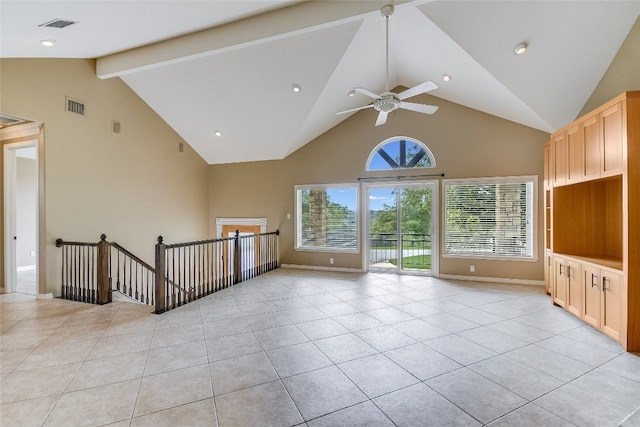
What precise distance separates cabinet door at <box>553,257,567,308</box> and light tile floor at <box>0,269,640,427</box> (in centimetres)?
18

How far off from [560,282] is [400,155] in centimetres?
365

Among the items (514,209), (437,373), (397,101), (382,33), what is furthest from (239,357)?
(514,209)

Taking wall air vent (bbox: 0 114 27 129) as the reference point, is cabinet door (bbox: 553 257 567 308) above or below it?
below

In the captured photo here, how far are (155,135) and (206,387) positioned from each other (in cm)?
598

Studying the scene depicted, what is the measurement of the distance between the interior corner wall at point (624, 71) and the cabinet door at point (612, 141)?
1090mm

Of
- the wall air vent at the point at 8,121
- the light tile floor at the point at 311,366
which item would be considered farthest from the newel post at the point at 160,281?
the wall air vent at the point at 8,121

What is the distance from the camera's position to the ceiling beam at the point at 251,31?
144 inches

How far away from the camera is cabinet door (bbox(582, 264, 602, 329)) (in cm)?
346

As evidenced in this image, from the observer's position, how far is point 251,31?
4.00 meters

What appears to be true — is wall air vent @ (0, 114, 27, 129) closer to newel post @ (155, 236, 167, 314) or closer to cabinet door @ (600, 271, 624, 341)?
newel post @ (155, 236, 167, 314)

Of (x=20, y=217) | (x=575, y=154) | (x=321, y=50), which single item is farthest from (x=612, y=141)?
(x=20, y=217)

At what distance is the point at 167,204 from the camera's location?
23.0 feet

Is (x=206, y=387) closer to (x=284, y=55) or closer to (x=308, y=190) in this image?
(x=284, y=55)

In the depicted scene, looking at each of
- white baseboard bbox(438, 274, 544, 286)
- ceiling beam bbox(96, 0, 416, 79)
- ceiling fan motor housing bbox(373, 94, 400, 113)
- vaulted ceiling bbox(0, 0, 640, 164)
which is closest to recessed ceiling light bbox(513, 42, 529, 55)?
vaulted ceiling bbox(0, 0, 640, 164)
